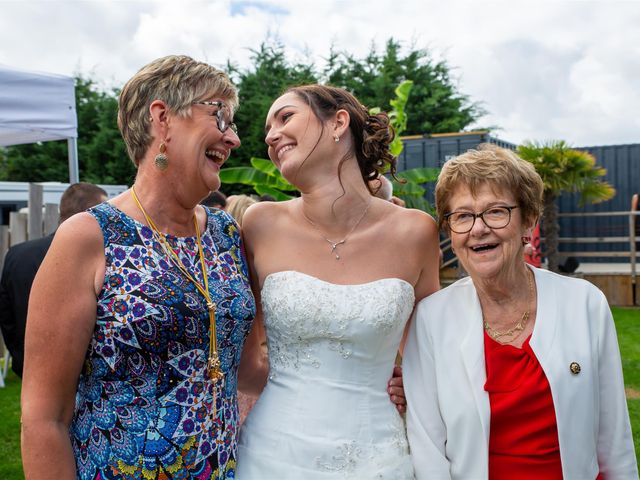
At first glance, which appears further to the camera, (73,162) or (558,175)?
(558,175)

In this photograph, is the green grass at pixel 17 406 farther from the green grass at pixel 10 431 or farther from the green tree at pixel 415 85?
the green tree at pixel 415 85

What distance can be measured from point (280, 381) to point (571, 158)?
12.1 metres

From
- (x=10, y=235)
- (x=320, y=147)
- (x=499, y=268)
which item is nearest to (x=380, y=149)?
(x=320, y=147)

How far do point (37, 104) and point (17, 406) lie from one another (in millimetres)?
3476

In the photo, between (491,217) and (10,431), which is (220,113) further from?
(10,431)

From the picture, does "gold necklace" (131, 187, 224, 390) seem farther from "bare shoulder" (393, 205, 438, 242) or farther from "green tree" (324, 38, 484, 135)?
"green tree" (324, 38, 484, 135)

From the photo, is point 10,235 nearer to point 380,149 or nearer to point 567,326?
point 380,149

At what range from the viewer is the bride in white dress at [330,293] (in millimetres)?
2545

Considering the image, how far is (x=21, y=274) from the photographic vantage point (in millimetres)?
4820

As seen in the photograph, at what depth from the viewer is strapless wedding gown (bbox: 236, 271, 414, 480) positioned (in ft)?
8.24

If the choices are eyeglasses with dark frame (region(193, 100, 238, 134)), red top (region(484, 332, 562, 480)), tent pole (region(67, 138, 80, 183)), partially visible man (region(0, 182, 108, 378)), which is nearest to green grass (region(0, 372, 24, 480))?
partially visible man (region(0, 182, 108, 378))

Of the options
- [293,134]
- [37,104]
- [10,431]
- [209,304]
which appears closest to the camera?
[209,304]

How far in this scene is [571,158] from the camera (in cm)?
1333

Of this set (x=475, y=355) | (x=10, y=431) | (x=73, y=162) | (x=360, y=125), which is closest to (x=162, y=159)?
(x=360, y=125)
